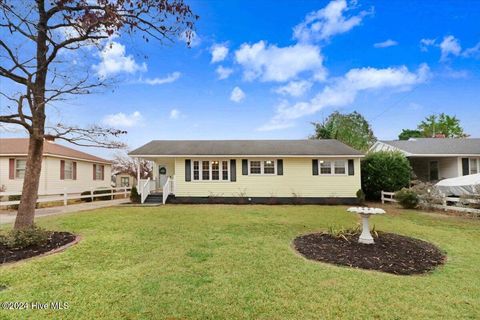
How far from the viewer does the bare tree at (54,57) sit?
5500mm

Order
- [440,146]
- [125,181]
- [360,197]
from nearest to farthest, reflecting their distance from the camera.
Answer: [360,197], [440,146], [125,181]

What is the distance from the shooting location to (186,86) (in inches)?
654

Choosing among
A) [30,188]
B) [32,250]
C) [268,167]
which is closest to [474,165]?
[268,167]

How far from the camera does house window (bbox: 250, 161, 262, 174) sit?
15688 millimetres

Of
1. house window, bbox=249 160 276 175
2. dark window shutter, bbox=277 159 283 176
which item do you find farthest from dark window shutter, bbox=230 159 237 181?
dark window shutter, bbox=277 159 283 176

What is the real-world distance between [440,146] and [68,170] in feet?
90.6

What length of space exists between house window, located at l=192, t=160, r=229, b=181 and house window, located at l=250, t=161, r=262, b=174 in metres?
1.57

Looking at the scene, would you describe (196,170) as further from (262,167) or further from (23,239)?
(23,239)

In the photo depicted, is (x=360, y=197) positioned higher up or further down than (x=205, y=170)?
further down

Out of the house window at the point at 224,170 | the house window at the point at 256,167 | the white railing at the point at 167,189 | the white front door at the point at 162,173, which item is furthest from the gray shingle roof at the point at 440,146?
the white front door at the point at 162,173

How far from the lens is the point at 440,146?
62.7 ft

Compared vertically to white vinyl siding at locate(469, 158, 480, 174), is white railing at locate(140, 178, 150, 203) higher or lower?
lower

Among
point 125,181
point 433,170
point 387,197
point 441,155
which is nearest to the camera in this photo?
point 387,197

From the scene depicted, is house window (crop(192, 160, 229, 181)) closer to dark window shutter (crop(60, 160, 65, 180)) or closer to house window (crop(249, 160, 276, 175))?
house window (crop(249, 160, 276, 175))
